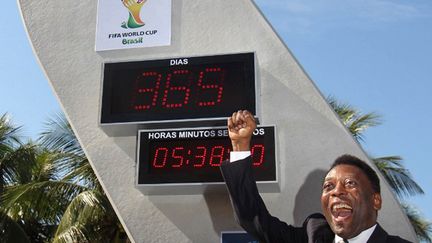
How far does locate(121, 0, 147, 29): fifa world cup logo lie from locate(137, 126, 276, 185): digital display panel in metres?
1.42

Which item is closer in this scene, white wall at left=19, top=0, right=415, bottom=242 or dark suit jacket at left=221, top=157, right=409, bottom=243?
dark suit jacket at left=221, top=157, right=409, bottom=243

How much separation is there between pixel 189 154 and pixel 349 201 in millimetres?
2661

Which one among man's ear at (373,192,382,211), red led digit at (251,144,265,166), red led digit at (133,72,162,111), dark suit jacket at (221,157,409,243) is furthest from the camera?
red led digit at (133,72,162,111)

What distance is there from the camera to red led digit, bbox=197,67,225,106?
5250 millimetres

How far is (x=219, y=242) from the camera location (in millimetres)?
5527

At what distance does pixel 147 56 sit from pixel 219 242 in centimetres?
205

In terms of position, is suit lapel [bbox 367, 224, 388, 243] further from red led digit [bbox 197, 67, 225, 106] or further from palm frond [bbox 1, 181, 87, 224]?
palm frond [bbox 1, 181, 87, 224]

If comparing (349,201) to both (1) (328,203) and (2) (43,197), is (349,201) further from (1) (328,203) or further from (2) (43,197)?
(2) (43,197)

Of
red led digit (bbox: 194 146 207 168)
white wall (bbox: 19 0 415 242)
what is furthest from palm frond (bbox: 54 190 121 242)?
red led digit (bbox: 194 146 207 168)

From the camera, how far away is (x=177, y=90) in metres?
5.36

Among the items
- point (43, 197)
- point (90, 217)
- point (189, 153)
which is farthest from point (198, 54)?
point (43, 197)

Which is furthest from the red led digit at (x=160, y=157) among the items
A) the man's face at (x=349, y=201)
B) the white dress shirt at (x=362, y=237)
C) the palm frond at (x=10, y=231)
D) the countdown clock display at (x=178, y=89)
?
the palm frond at (x=10, y=231)

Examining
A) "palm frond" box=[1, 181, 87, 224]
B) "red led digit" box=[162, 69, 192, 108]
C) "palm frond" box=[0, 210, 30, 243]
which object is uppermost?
"red led digit" box=[162, 69, 192, 108]

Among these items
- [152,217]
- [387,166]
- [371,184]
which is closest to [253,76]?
[152,217]
